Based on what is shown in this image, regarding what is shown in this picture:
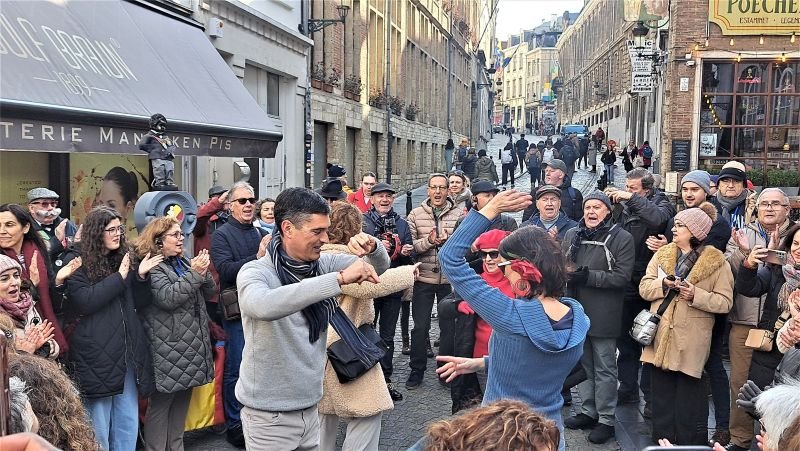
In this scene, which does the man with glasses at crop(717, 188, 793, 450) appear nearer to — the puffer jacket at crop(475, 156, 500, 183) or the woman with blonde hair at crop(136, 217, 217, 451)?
the woman with blonde hair at crop(136, 217, 217, 451)

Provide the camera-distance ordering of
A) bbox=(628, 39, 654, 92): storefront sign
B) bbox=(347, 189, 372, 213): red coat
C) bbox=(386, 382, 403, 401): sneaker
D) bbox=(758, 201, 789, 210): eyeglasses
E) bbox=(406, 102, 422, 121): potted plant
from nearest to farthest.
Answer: bbox=(758, 201, 789, 210): eyeglasses < bbox=(386, 382, 403, 401): sneaker < bbox=(347, 189, 372, 213): red coat < bbox=(628, 39, 654, 92): storefront sign < bbox=(406, 102, 422, 121): potted plant

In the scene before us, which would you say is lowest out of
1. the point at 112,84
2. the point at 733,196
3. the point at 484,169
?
the point at 733,196

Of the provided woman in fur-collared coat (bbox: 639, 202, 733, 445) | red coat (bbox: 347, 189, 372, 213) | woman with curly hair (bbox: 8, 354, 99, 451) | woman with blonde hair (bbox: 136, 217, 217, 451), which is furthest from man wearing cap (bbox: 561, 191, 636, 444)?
woman with curly hair (bbox: 8, 354, 99, 451)

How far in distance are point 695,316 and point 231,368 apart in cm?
347

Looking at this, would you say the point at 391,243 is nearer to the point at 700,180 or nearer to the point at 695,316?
the point at 695,316

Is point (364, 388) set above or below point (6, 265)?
below

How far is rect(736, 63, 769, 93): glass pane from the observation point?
19703mm

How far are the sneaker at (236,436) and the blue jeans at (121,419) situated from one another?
0.97 m

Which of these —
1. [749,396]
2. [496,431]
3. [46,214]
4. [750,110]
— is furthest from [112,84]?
[750,110]

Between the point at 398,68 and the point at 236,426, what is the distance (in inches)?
934

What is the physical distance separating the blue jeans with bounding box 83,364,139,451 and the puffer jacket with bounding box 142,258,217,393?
180 mm

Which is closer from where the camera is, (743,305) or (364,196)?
(743,305)

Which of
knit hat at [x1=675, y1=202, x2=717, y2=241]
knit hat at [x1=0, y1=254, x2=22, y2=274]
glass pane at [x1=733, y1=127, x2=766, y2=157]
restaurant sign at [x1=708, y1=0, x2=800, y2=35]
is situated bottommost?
knit hat at [x1=0, y1=254, x2=22, y2=274]

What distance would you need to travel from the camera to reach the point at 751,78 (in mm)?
19828
